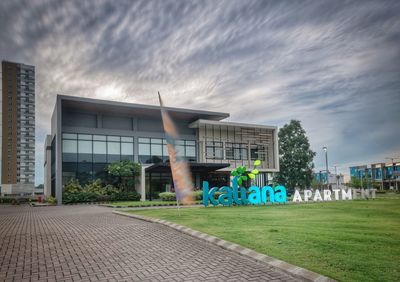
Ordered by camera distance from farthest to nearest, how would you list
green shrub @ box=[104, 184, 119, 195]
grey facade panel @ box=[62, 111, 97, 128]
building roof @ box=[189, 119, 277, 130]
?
building roof @ box=[189, 119, 277, 130] < grey facade panel @ box=[62, 111, 97, 128] < green shrub @ box=[104, 184, 119, 195]

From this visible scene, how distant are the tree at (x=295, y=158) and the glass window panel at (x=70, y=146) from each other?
34925mm

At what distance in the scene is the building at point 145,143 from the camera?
4162 centimetres

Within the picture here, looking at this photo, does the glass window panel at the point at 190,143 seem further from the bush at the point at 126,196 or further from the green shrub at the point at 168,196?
the green shrub at the point at 168,196

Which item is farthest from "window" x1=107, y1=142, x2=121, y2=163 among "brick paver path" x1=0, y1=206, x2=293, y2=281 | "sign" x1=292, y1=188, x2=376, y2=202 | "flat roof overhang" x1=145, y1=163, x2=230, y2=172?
"brick paver path" x1=0, y1=206, x2=293, y2=281

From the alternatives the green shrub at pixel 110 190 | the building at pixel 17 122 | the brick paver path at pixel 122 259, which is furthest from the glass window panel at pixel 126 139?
the building at pixel 17 122

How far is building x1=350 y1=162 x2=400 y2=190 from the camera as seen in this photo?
9943 cm

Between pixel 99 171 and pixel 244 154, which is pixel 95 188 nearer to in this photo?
pixel 99 171

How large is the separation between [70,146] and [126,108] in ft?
28.7

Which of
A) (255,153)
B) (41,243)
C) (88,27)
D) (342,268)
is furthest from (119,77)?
(255,153)

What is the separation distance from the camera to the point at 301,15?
50.9 feet

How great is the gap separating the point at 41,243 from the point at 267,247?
6.96 metres

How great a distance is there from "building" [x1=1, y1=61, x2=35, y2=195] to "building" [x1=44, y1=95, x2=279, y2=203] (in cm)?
5549

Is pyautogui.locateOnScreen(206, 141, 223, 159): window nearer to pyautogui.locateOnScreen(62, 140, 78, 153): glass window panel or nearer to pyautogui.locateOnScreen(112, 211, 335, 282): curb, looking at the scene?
pyautogui.locateOnScreen(62, 140, 78, 153): glass window panel

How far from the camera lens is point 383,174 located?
356ft
